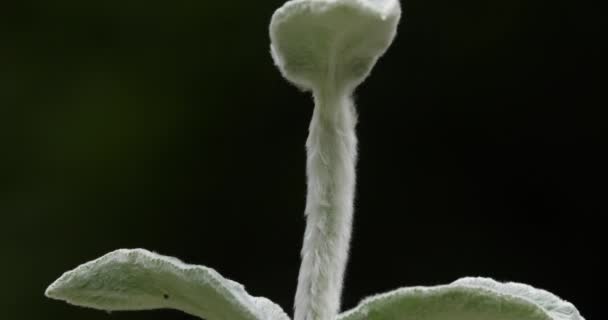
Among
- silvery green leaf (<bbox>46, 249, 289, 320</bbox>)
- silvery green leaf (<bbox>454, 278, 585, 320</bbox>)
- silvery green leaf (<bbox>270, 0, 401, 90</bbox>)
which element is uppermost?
silvery green leaf (<bbox>270, 0, 401, 90</bbox>)

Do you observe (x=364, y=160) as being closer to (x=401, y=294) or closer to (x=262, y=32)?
(x=262, y=32)

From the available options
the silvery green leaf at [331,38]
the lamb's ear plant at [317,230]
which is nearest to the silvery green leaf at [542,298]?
the lamb's ear plant at [317,230]

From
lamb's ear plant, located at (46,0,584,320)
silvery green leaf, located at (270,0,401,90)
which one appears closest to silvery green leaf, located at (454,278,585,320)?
lamb's ear plant, located at (46,0,584,320)

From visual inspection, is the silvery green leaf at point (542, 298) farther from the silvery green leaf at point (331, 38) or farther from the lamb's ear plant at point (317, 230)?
the silvery green leaf at point (331, 38)

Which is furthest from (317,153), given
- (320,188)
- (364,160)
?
(364,160)

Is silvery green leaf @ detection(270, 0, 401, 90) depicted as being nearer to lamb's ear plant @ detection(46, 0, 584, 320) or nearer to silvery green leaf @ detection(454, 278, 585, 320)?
lamb's ear plant @ detection(46, 0, 584, 320)

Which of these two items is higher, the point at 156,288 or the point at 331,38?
the point at 331,38
